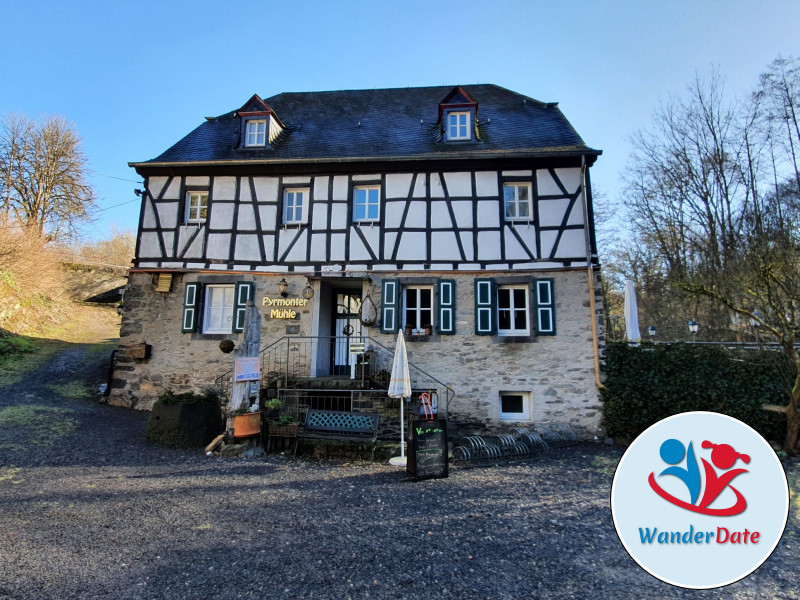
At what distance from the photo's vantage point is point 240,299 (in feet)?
32.3

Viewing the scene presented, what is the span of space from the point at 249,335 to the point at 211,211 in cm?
437

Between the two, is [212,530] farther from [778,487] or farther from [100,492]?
[778,487]

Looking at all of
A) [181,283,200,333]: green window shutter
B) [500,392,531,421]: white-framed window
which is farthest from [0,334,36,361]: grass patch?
[500,392,531,421]: white-framed window

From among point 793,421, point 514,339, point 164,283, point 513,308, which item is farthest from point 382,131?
point 793,421

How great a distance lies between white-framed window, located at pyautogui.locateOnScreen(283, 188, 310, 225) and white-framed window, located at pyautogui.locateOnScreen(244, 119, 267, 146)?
170 cm

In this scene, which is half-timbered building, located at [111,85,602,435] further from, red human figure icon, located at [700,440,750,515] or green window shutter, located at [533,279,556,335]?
red human figure icon, located at [700,440,750,515]

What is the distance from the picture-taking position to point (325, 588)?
3014mm

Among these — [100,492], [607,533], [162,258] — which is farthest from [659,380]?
[162,258]

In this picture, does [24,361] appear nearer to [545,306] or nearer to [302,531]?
[302,531]

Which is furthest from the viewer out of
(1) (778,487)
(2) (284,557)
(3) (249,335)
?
(3) (249,335)

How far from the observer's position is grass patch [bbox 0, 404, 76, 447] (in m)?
7.04

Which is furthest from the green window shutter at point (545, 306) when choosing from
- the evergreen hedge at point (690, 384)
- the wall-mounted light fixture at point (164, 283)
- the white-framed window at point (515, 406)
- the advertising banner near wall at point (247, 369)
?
the wall-mounted light fixture at point (164, 283)

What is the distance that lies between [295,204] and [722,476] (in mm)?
9894

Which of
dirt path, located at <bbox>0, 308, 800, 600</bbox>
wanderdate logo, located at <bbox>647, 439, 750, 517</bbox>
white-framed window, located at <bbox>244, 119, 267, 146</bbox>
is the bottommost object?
dirt path, located at <bbox>0, 308, 800, 600</bbox>
